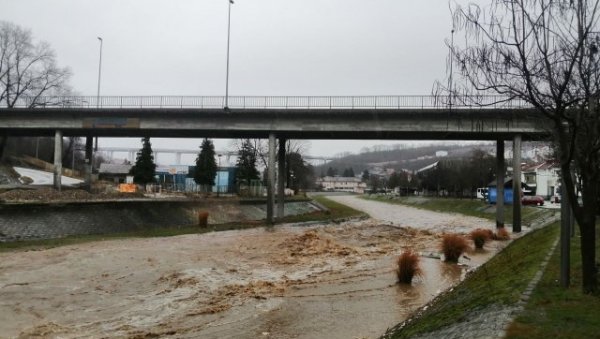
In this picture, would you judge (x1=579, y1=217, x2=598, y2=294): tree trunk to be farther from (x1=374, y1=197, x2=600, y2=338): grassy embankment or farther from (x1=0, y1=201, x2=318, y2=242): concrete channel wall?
(x1=0, y1=201, x2=318, y2=242): concrete channel wall

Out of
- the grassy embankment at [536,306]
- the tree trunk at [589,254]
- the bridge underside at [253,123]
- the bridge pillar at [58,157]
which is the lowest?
the grassy embankment at [536,306]

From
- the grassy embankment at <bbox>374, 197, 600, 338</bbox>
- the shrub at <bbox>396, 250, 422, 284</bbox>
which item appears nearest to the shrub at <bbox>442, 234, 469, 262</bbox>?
the shrub at <bbox>396, 250, 422, 284</bbox>

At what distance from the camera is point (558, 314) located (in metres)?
7.70

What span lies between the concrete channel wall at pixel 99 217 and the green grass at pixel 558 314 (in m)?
28.4

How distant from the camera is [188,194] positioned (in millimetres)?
68875

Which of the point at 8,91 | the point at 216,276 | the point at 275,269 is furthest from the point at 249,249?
the point at 8,91

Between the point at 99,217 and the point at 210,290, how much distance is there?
941 inches

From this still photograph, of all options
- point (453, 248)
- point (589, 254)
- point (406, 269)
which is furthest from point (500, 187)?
point (589, 254)

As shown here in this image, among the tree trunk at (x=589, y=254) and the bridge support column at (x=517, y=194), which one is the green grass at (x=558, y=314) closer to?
the tree trunk at (x=589, y=254)

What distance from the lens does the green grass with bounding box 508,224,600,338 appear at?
22.3ft

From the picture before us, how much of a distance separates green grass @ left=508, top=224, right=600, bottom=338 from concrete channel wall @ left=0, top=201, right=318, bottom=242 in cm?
2838

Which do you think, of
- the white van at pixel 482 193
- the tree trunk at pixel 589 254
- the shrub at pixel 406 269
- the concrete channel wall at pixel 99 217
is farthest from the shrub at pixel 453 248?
the white van at pixel 482 193

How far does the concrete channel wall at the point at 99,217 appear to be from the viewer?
31688mm

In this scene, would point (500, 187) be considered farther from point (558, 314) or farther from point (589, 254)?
point (558, 314)
